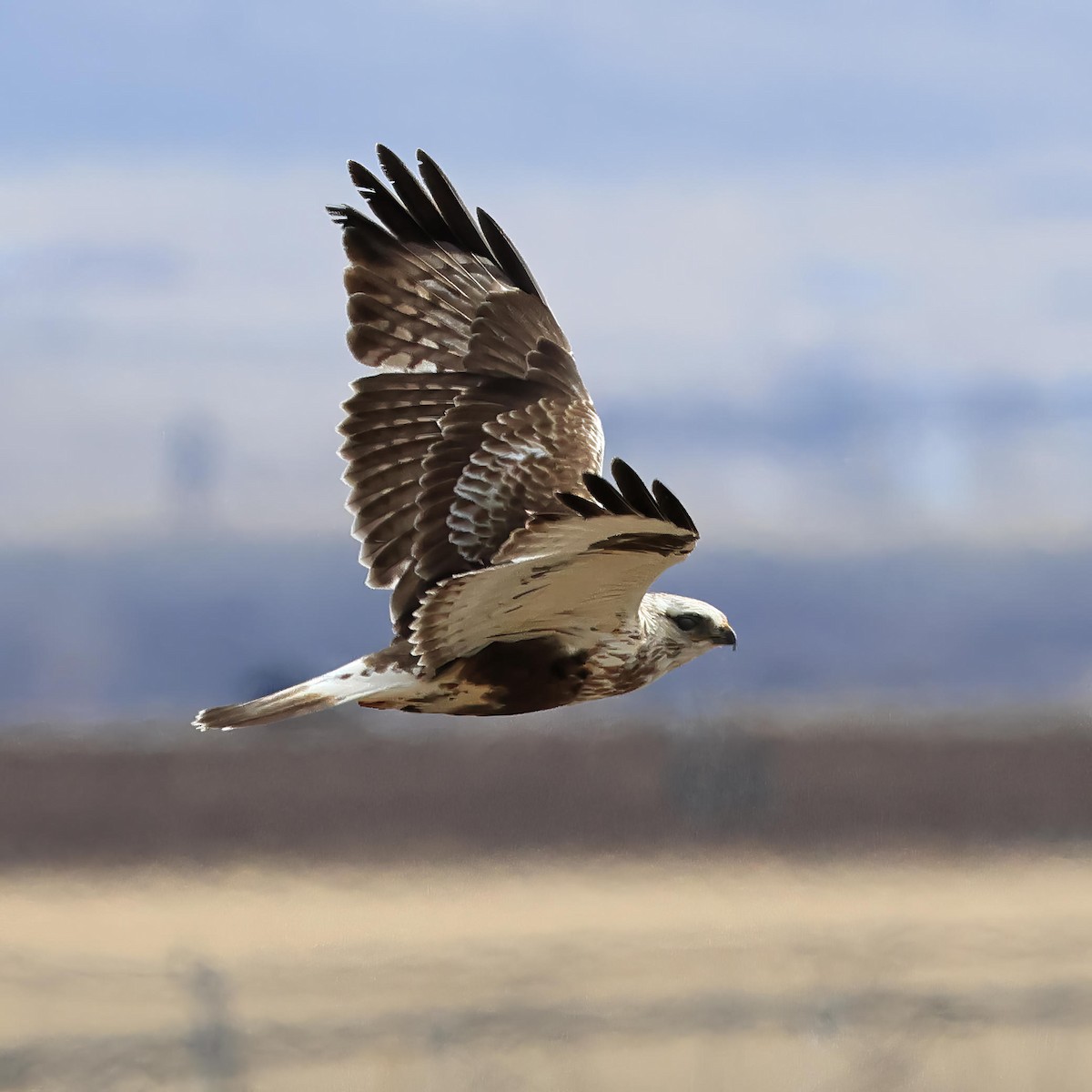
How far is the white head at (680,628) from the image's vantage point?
3859mm

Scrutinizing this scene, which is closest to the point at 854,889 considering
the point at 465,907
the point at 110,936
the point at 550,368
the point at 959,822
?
the point at 959,822

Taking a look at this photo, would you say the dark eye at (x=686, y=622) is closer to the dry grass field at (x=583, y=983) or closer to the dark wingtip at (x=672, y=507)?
the dark wingtip at (x=672, y=507)

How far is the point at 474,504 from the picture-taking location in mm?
3936

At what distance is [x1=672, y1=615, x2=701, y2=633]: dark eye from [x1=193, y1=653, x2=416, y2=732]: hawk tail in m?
0.65

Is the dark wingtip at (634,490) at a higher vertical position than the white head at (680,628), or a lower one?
higher

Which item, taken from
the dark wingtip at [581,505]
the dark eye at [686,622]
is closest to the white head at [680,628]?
the dark eye at [686,622]

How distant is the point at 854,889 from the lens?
585 inches

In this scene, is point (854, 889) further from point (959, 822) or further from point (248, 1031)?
point (248, 1031)

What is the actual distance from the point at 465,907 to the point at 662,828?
7.49 feet

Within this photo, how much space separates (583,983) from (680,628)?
47.5ft

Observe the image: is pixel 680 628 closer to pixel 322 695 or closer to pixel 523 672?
pixel 523 672

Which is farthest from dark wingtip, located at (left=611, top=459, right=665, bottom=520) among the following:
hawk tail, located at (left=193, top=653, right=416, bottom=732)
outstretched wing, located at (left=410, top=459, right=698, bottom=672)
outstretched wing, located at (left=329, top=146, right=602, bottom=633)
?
hawk tail, located at (left=193, top=653, right=416, bottom=732)

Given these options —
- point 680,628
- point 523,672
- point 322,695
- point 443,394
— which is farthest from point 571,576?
point 443,394

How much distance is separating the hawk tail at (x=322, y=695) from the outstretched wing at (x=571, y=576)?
4.3 inches
